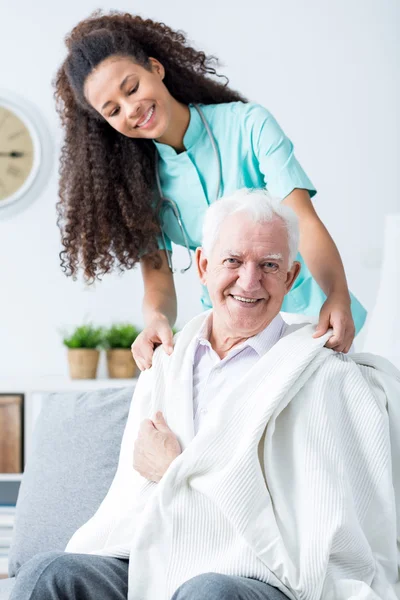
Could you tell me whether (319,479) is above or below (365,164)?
below

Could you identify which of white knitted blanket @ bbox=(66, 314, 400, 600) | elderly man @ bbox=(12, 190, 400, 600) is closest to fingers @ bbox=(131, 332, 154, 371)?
elderly man @ bbox=(12, 190, 400, 600)

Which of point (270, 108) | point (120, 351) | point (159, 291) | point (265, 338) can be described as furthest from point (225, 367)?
point (270, 108)

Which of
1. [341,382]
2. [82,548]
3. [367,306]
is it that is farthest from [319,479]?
[367,306]

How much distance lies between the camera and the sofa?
188 centimetres

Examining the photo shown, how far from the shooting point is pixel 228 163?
1977 mm

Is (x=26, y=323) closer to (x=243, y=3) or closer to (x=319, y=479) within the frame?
(x=243, y=3)

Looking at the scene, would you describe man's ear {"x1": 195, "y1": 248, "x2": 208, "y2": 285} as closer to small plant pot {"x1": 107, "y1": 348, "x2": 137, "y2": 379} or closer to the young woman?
the young woman

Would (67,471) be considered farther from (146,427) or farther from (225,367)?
→ (225,367)

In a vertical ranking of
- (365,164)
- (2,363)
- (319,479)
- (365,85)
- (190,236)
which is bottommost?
(2,363)

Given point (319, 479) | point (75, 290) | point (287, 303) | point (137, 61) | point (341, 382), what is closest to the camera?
point (319, 479)

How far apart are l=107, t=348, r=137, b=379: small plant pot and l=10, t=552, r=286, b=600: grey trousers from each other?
6.49ft

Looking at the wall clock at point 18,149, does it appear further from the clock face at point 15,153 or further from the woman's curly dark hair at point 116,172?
the woman's curly dark hair at point 116,172

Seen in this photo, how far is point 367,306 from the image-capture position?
10.9ft

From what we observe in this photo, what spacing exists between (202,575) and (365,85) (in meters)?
2.65
